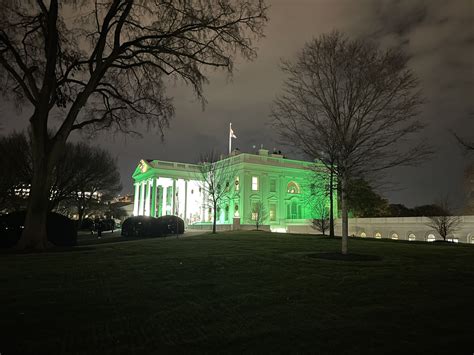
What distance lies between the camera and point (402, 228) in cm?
4384

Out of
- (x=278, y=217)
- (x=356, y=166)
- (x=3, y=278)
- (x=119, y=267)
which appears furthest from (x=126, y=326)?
(x=278, y=217)

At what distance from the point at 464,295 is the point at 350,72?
28.5ft

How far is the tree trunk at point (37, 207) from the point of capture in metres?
15.0

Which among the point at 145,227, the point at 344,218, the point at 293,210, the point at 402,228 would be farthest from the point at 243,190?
the point at 344,218

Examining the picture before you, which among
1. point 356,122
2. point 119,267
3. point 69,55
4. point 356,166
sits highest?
point 69,55

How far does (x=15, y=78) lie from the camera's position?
15.7 metres

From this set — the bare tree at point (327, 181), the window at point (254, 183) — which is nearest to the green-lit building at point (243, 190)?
the window at point (254, 183)

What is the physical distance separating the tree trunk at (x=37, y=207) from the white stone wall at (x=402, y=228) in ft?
124

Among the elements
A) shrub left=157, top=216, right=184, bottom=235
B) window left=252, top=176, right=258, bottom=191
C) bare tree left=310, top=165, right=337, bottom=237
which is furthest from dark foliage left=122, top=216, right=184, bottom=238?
window left=252, top=176, right=258, bottom=191

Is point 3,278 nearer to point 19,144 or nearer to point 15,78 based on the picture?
point 15,78

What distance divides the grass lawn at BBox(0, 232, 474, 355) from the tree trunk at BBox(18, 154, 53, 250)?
6197 mm

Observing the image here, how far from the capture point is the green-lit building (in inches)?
2530

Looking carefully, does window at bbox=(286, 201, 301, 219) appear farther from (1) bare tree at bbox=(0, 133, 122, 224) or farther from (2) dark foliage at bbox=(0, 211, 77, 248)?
(2) dark foliage at bbox=(0, 211, 77, 248)

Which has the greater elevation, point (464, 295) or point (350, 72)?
point (350, 72)
